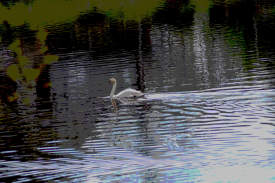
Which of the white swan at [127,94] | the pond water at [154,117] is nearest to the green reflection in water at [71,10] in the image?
the pond water at [154,117]

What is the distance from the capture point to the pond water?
359 inches

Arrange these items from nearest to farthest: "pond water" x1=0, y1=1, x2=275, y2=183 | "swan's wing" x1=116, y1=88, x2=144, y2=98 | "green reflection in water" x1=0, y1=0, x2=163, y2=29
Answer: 1. "pond water" x1=0, y1=1, x2=275, y2=183
2. "swan's wing" x1=116, y1=88, x2=144, y2=98
3. "green reflection in water" x1=0, y1=0, x2=163, y2=29

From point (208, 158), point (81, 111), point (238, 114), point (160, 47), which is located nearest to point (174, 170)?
point (208, 158)

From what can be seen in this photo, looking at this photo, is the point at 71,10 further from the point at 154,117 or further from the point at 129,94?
the point at 154,117

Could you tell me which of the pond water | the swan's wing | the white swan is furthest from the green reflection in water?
the swan's wing

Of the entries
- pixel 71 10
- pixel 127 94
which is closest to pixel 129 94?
pixel 127 94

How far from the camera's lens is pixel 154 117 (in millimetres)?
13398

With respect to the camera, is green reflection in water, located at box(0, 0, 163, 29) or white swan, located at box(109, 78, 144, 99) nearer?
white swan, located at box(109, 78, 144, 99)

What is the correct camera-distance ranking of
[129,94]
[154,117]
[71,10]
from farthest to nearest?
[71,10] → [129,94] → [154,117]

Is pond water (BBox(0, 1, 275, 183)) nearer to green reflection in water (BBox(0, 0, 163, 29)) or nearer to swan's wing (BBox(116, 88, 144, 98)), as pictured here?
swan's wing (BBox(116, 88, 144, 98))

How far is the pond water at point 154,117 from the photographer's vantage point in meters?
9.12

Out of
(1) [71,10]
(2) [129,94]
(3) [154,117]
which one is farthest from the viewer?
(1) [71,10]

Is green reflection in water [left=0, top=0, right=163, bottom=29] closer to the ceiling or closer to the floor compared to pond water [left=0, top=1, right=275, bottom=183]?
closer to the ceiling

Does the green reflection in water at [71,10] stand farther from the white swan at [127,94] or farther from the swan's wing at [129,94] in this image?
the swan's wing at [129,94]
